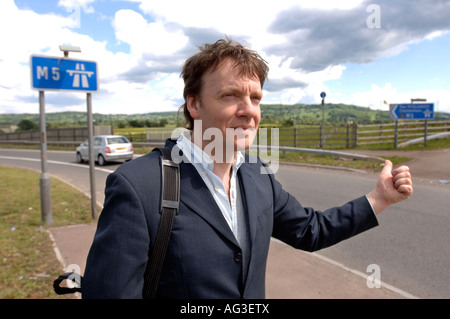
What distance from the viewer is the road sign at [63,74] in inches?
231

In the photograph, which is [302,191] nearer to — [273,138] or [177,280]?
[273,138]

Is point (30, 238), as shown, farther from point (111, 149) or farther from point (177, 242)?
point (111, 149)

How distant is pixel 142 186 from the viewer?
1.36m

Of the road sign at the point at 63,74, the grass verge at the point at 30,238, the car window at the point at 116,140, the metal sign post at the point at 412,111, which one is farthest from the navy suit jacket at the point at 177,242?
the metal sign post at the point at 412,111

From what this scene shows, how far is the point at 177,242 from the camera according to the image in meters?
1.37

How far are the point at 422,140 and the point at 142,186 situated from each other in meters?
20.8

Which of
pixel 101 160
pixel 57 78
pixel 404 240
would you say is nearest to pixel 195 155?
pixel 404 240

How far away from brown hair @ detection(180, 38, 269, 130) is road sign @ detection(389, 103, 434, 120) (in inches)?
705

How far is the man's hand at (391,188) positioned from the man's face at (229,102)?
2.67 feet

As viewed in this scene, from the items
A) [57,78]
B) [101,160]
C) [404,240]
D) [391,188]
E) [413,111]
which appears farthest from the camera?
[413,111]

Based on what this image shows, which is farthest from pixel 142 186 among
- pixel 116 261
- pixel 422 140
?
pixel 422 140

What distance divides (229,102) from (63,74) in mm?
5576

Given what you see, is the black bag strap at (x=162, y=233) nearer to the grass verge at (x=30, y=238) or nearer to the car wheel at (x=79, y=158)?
the grass verge at (x=30, y=238)
